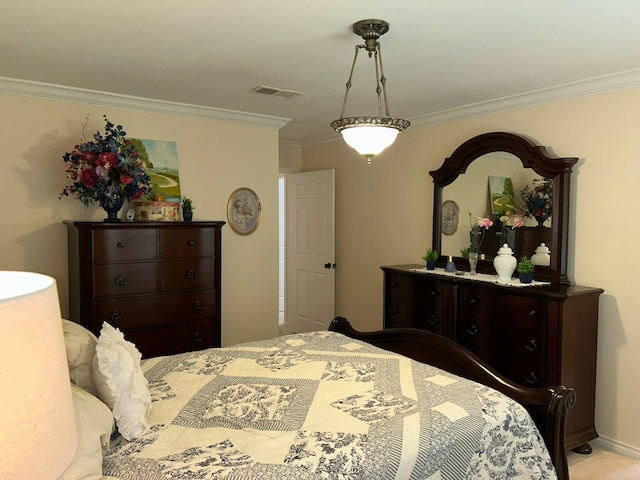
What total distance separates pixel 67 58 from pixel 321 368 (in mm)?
2358

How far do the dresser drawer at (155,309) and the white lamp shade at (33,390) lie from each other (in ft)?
9.92

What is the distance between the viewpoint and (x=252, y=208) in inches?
189

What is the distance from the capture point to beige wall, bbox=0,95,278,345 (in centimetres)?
366

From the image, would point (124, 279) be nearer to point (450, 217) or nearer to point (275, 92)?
point (275, 92)

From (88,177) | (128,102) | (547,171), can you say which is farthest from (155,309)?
(547,171)

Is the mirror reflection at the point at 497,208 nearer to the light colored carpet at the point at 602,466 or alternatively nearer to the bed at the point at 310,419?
the light colored carpet at the point at 602,466

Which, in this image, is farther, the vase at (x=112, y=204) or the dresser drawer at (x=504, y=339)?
the vase at (x=112, y=204)

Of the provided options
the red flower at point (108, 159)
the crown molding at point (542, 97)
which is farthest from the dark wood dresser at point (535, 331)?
the red flower at point (108, 159)

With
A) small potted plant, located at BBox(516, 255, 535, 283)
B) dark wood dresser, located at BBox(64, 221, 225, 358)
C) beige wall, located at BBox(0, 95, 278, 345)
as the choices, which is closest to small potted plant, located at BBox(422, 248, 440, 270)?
small potted plant, located at BBox(516, 255, 535, 283)

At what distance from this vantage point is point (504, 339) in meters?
3.45

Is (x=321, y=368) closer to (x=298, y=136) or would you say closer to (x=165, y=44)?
(x=165, y=44)

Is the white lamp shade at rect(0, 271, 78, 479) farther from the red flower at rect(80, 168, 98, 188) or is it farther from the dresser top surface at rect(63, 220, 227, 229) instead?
the red flower at rect(80, 168, 98, 188)

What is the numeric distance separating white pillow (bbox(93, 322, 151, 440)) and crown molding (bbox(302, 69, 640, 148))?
10.8ft

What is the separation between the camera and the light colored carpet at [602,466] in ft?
9.92
